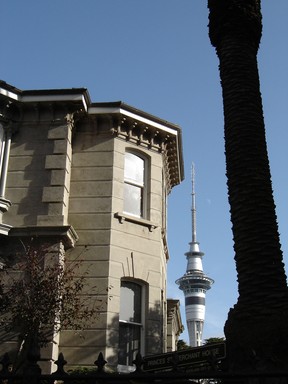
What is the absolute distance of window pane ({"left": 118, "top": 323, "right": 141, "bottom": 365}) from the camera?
601 inches

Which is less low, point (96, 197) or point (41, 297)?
point (96, 197)

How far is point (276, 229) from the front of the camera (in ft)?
26.6

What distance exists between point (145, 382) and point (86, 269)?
33.9 feet

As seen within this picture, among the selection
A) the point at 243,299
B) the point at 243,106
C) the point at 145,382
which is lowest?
the point at 145,382

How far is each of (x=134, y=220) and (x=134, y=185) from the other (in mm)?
1376

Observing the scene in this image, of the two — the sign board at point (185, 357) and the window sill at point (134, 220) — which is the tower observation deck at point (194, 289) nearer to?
the window sill at point (134, 220)

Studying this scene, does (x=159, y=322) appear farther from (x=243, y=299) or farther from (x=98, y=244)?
(x=243, y=299)

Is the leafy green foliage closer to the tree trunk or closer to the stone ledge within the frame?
the stone ledge

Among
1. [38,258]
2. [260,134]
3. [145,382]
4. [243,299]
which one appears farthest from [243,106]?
[38,258]

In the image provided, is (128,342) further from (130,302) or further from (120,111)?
(120,111)

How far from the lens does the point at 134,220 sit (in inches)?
653

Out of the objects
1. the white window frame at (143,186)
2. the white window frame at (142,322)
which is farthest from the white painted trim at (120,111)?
the white window frame at (142,322)

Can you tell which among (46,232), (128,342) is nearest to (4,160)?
(46,232)

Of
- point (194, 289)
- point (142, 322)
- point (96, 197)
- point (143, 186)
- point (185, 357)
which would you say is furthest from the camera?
point (194, 289)
